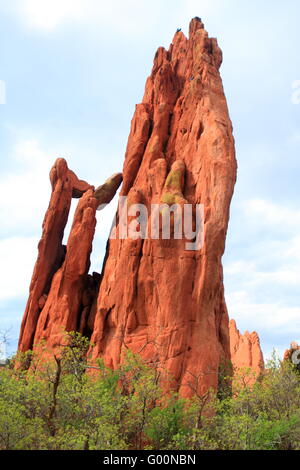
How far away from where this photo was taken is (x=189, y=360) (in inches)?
1099

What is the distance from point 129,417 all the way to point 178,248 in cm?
1091

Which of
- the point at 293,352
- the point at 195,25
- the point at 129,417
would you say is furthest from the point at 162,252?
the point at 293,352

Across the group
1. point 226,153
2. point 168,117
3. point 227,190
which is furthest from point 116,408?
point 168,117

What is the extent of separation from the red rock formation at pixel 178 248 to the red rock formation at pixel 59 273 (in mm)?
3349

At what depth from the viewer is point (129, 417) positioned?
2395cm

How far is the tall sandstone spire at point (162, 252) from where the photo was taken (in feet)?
94.4

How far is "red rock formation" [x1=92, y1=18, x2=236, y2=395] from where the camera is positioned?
2859 cm

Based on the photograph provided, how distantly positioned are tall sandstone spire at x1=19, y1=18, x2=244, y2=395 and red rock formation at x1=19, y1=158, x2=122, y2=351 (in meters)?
Result: 0.09

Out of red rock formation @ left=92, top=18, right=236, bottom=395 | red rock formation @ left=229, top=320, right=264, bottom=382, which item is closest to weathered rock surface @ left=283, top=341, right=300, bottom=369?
red rock formation @ left=229, top=320, right=264, bottom=382

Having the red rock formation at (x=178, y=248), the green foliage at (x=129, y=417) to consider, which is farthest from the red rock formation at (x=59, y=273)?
the green foliage at (x=129, y=417)

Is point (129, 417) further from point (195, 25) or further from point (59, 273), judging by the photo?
point (195, 25)

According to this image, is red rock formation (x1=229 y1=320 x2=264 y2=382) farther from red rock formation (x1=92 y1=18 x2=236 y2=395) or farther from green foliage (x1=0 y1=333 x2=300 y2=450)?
green foliage (x1=0 y1=333 x2=300 y2=450)

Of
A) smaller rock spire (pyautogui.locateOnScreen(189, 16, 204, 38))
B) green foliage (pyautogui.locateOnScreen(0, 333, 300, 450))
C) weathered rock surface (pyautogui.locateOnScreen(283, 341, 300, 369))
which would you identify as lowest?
green foliage (pyautogui.locateOnScreen(0, 333, 300, 450))
